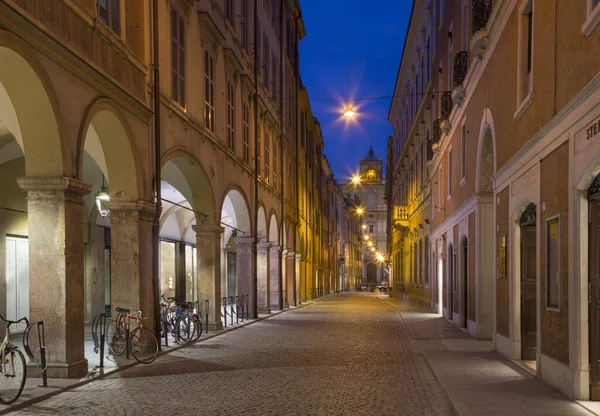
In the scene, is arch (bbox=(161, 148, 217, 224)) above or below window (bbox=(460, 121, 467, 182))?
below

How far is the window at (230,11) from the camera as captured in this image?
2238 centimetres

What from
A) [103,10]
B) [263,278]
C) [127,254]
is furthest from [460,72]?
[263,278]

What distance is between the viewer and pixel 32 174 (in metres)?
10.4

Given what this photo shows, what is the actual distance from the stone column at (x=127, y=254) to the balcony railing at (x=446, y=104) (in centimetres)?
1326

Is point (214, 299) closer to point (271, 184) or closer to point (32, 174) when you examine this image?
point (32, 174)

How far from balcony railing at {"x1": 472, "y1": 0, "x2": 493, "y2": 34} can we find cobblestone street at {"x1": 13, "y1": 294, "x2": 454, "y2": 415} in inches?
305

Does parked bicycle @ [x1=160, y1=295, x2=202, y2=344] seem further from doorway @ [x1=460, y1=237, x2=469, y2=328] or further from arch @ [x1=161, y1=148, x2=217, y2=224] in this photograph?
doorway @ [x1=460, y1=237, x2=469, y2=328]

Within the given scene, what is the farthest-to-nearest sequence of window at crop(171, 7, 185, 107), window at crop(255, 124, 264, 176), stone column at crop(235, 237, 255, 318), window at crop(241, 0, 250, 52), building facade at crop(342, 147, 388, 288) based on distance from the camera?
building facade at crop(342, 147, 388, 288) < window at crop(255, 124, 264, 176) < stone column at crop(235, 237, 255, 318) < window at crop(241, 0, 250, 52) < window at crop(171, 7, 185, 107)

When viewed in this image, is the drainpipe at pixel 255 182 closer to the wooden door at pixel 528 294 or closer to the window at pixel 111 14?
the window at pixel 111 14

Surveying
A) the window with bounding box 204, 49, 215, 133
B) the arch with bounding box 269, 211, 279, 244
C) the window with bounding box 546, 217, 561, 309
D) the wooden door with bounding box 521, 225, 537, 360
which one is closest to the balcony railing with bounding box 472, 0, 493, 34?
the wooden door with bounding box 521, 225, 537, 360

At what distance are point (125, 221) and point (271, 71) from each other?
764 inches

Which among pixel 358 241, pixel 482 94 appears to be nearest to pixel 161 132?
pixel 482 94

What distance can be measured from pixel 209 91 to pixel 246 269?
313 inches

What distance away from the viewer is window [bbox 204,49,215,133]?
767 inches
